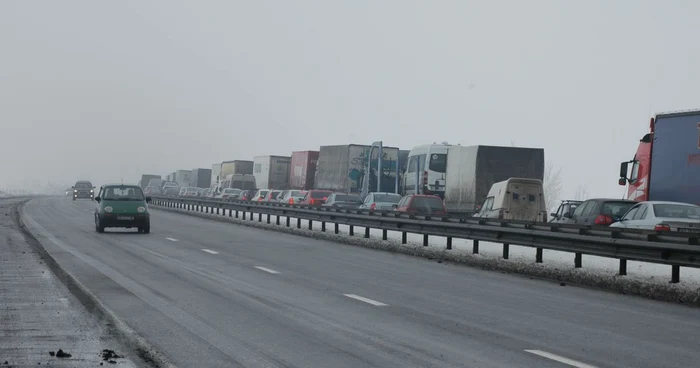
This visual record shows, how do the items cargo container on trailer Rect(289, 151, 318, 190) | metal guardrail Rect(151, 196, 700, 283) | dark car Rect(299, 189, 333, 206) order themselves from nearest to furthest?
metal guardrail Rect(151, 196, 700, 283)
dark car Rect(299, 189, 333, 206)
cargo container on trailer Rect(289, 151, 318, 190)

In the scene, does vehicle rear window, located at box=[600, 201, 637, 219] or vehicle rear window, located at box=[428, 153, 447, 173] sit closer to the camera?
vehicle rear window, located at box=[600, 201, 637, 219]

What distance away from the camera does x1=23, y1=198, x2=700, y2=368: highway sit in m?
8.44

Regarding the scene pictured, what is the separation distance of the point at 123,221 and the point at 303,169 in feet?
90.0

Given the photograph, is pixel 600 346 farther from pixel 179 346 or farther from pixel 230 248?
pixel 230 248

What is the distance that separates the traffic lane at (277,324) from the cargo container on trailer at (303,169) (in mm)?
39357

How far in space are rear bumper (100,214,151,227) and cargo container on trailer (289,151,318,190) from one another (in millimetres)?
26030

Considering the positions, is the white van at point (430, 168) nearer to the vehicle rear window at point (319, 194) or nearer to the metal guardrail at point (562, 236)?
the vehicle rear window at point (319, 194)

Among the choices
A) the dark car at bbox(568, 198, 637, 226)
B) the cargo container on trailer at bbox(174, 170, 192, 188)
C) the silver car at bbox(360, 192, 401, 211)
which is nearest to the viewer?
the dark car at bbox(568, 198, 637, 226)

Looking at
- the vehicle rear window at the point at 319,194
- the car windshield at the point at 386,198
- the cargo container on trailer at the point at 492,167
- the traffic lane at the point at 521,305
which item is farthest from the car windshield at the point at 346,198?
the traffic lane at the point at 521,305

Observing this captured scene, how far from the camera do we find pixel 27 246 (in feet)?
73.6

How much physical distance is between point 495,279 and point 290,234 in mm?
16603

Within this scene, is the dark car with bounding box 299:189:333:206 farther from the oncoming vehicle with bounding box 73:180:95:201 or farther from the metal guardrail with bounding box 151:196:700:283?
the oncoming vehicle with bounding box 73:180:95:201

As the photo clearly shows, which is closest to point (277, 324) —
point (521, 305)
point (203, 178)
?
point (521, 305)

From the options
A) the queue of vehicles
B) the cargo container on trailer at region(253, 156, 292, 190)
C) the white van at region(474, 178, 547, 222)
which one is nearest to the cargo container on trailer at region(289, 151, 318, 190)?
the queue of vehicles
